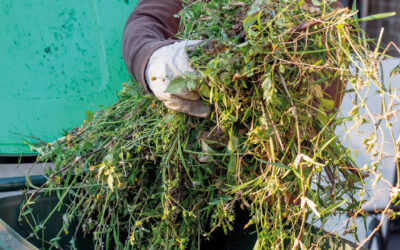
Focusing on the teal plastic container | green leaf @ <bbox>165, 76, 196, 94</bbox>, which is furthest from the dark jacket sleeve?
the teal plastic container

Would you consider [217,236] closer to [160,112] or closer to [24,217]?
[160,112]

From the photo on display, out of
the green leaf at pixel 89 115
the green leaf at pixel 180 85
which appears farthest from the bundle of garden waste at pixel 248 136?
the green leaf at pixel 89 115

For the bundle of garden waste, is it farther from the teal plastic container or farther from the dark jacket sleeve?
the teal plastic container

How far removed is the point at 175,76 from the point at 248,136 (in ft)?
0.67

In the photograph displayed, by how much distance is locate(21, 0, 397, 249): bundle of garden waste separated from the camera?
814mm

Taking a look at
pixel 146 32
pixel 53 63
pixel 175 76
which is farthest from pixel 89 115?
pixel 53 63

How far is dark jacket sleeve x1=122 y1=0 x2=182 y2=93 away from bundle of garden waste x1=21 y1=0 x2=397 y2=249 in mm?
109

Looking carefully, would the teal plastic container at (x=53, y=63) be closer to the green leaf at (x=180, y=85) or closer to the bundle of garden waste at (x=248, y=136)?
the bundle of garden waste at (x=248, y=136)

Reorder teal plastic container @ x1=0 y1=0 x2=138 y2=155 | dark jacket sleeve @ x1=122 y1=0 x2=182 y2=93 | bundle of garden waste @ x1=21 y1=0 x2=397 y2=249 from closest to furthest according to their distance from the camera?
bundle of garden waste @ x1=21 y1=0 x2=397 y2=249 < dark jacket sleeve @ x1=122 y1=0 x2=182 y2=93 < teal plastic container @ x1=0 y1=0 x2=138 y2=155

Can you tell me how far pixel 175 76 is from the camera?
3.01ft

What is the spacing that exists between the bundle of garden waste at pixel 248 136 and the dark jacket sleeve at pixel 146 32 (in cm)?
11

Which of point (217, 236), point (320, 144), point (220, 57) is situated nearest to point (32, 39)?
point (217, 236)

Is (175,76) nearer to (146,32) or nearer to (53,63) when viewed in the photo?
(146,32)

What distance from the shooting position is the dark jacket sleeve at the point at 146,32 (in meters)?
1.09
